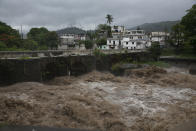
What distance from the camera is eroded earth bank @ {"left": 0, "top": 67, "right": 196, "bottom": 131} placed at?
6469 millimetres

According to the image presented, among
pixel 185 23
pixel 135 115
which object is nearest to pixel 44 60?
pixel 135 115

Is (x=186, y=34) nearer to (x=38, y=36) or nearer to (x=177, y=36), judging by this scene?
(x=177, y=36)

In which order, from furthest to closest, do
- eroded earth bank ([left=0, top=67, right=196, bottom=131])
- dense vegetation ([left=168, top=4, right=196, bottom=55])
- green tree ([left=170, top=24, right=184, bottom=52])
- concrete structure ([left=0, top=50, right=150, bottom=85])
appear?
1. green tree ([left=170, top=24, right=184, bottom=52])
2. dense vegetation ([left=168, top=4, right=196, bottom=55])
3. concrete structure ([left=0, top=50, right=150, bottom=85])
4. eroded earth bank ([left=0, top=67, right=196, bottom=131])

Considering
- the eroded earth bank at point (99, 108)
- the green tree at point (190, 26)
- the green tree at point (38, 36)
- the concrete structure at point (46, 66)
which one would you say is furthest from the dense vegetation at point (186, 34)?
the green tree at point (38, 36)

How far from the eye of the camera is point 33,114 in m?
7.07

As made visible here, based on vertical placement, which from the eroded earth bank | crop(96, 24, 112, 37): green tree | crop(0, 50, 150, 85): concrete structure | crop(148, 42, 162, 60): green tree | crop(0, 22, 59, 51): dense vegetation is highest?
crop(96, 24, 112, 37): green tree

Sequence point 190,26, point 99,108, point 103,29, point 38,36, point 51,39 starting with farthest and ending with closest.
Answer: point 103,29 < point 38,36 < point 51,39 < point 190,26 < point 99,108

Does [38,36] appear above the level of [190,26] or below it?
below

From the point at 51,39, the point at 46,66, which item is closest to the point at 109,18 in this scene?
the point at 51,39

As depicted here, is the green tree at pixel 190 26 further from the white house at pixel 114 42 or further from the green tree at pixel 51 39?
the green tree at pixel 51 39

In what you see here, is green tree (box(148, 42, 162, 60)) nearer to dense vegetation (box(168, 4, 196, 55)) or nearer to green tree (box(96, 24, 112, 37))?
dense vegetation (box(168, 4, 196, 55))

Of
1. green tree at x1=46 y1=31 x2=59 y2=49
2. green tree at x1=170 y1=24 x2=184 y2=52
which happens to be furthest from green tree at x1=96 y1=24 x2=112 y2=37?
green tree at x1=170 y1=24 x2=184 y2=52

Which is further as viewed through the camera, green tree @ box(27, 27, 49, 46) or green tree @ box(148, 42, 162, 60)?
green tree @ box(27, 27, 49, 46)

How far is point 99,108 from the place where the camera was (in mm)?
8023
